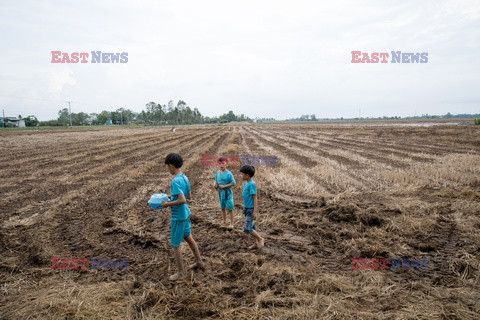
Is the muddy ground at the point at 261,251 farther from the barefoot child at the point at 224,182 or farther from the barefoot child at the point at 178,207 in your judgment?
the barefoot child at the point at 224,182

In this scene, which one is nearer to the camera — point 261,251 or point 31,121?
point 261,251

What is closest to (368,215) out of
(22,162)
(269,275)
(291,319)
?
(269,275)

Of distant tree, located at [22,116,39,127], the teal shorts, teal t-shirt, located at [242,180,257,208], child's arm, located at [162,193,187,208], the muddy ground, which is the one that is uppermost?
distant tree, located at [22,116,39,127]

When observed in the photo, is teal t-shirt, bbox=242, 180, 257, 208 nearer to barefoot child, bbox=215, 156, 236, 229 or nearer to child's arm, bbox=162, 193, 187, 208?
barefoot child, bbox=215, 156, 236, 229

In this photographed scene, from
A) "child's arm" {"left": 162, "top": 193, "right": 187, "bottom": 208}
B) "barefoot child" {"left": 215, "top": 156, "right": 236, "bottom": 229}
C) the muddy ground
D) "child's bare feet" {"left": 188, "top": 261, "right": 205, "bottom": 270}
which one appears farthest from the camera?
"barefoot child" {"left": 215, "top": 156, "right": 236, "bottom": 229}

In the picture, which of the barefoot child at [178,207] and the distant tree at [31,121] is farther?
the distant tree at [31,121]

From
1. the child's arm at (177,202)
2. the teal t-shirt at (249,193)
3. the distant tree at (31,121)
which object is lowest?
the teal t-shirt at (249,193)

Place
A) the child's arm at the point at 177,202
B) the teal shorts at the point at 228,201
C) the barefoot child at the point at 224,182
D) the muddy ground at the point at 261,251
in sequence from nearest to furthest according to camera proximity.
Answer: the muddy ground at the point at 261,251, the child's arm at the point at 177,202, the barefoot child at the point at 224,182, the teal shorts at the point at 228,201

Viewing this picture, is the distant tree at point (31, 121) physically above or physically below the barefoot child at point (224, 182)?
above

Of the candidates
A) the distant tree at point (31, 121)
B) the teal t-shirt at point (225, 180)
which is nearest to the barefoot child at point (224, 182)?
the teal t-shirt at point (225, 180)

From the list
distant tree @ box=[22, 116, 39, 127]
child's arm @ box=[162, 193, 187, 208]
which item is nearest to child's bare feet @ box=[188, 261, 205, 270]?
child's arm @ box=[162, 193, 187, 208]

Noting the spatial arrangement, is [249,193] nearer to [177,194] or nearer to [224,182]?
[224,182]

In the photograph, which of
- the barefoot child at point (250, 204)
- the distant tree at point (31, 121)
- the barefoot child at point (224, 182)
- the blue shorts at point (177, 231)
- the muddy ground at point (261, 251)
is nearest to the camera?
the muddy ground at point (261, 251)

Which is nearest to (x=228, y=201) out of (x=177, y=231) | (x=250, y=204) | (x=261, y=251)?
(x=250, y=204)
